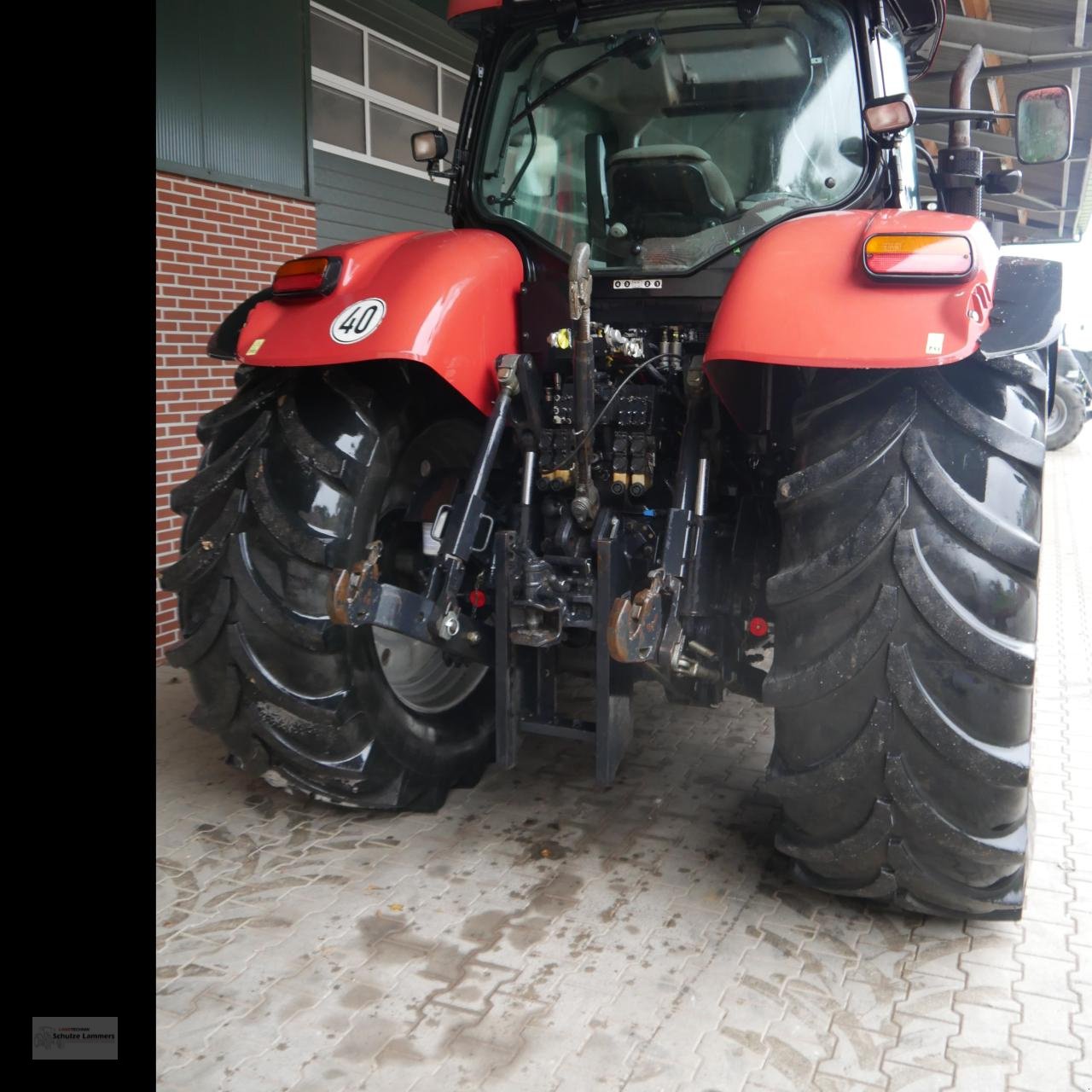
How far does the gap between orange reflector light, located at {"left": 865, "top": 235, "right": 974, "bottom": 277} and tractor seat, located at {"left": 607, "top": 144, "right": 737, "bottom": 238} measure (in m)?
0.74

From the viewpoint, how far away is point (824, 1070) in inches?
82.4

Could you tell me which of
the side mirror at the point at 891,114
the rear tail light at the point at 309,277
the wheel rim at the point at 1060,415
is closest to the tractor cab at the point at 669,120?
the side mirror at the point at 891,114

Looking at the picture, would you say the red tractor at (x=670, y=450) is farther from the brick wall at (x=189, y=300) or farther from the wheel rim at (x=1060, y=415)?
the wheel rim at (x=1060, y=415)

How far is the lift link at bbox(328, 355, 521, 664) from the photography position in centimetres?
253

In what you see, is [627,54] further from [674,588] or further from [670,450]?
[674,588]

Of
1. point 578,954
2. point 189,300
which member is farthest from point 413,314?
point 189,300

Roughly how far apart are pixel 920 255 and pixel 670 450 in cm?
90

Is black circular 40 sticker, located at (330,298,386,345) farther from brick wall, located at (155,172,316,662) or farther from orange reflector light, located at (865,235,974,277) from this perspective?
brick wall, located at (155,172,316,662)

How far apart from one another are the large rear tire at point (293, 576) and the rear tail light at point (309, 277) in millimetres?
216

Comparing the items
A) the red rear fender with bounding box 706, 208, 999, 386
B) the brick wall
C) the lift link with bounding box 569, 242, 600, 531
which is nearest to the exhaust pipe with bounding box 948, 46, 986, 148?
the red rear fender with bounding box 706, 208, 999, 386

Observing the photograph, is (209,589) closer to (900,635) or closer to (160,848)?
(160,848)

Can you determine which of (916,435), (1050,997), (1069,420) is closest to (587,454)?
(916,435)

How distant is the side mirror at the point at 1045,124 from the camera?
329cm
